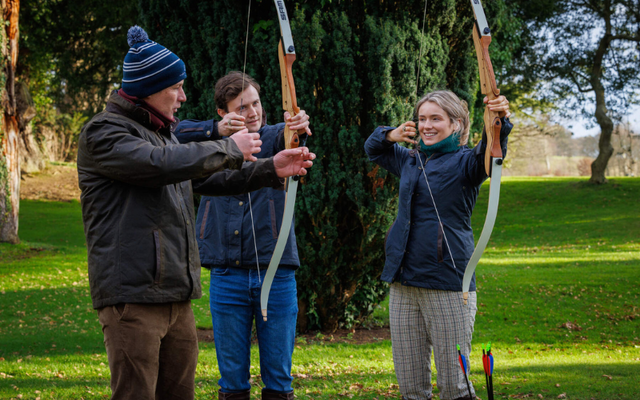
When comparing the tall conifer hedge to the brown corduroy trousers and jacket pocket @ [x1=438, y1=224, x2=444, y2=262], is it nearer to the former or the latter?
jacket pocket @ [x1=438, y1=224, x2=444, y2=262]

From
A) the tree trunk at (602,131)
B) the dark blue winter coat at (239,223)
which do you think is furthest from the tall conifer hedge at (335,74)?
the tree trunk at (602,131)

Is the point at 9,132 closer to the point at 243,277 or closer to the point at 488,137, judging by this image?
the point at 243,277

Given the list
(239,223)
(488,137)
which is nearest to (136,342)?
(239,223)

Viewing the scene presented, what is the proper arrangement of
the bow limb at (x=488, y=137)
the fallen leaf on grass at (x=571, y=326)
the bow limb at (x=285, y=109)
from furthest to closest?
the fallen leaf on grass at (x=571, y=326)
the bow limb at (x=285, y=109)
the bow limb at (x=488, y=137)

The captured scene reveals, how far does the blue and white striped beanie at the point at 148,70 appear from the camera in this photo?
198cm

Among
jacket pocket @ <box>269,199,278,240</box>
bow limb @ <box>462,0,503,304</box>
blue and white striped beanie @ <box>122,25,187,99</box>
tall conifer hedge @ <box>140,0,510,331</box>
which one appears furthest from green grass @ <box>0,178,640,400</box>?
blue and white striped beanie @ <box>122,25,187,99</box>

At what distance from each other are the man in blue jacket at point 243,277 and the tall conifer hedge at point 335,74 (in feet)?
7.53

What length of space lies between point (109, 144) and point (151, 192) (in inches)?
8.2

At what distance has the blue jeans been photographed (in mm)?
2762

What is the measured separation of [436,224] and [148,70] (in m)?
1.46

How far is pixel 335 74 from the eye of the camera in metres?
5.18

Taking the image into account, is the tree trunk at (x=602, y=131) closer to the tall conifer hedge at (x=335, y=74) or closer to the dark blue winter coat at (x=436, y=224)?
the tall conifer hedge at (x=335, y=74)

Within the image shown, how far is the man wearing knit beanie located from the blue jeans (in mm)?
700

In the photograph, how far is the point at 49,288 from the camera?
30.7 feet
